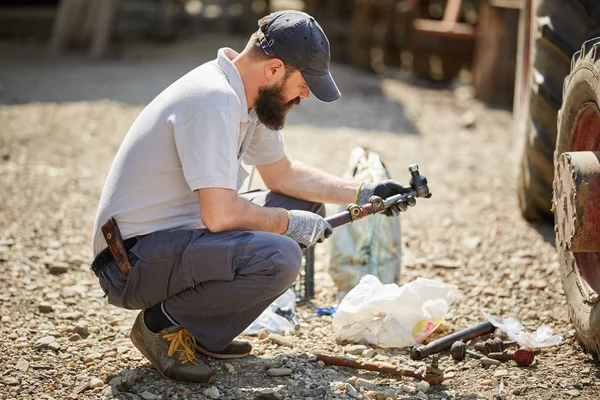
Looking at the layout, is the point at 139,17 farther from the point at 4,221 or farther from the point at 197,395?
the point at 197,395

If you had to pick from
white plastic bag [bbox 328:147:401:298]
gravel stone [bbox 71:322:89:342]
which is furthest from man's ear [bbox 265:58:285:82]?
gravel stone [bbox 71:322:89:342]

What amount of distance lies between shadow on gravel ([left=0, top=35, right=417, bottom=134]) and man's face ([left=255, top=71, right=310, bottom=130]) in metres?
4.56

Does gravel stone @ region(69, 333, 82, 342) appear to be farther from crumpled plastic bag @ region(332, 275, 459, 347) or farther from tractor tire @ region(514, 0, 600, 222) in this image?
tractor tire @ region(514, 0, 600, 222)

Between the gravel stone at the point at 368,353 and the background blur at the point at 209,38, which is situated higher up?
the gravel stone at the point at 368,353

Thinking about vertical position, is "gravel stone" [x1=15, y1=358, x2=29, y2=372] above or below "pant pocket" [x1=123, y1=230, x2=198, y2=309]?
below

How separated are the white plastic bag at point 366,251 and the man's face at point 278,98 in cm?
95

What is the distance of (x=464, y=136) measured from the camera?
812cm

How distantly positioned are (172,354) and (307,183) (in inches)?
43.6

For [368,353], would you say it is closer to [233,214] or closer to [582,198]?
[233,214]

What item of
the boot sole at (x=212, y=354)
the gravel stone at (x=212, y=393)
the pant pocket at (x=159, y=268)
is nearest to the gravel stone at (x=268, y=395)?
the gravel stone at (x=212, y=393)

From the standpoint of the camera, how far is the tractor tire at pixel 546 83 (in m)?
4.71

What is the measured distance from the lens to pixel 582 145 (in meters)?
3.94

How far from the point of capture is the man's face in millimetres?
3574

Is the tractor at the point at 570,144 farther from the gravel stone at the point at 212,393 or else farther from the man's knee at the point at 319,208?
the gravel stone at the point at 212,393
